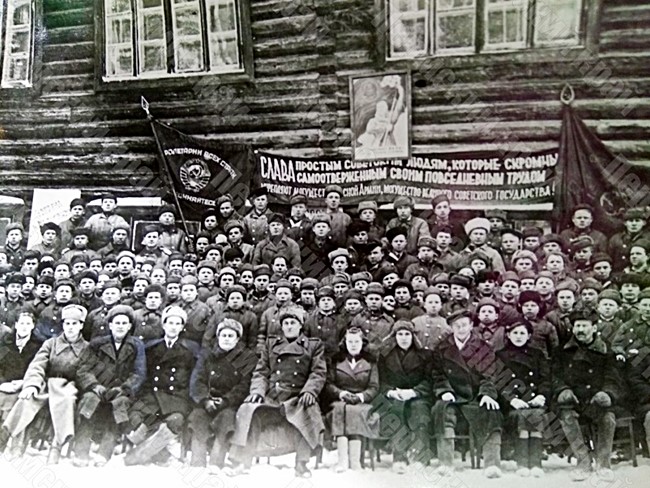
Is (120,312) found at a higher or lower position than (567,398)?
higher

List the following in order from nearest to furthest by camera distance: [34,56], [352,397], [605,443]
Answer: [605,443] < [352,397] < [34,56]

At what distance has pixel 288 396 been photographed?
7.25ft

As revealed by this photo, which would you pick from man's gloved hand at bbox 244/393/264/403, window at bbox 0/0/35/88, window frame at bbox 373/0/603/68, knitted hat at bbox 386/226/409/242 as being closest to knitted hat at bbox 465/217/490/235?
knitted hat at bbox 386/226/409/242

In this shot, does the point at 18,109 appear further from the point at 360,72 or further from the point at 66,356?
the point at 360,72

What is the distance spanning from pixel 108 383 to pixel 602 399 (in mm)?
1638

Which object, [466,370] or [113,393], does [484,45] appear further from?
[113,393]

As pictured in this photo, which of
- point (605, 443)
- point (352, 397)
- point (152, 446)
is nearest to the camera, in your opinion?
point (605, 443)

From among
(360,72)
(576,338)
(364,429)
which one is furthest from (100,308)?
(576,338)

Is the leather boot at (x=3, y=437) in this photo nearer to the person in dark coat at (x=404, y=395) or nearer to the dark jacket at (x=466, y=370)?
the person in dark coat at (x=404, y=395)

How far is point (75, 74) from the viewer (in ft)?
8.08

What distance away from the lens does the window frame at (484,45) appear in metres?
2.12

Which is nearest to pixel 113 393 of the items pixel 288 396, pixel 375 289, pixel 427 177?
pixel 288 396

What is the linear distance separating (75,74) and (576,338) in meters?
1.98

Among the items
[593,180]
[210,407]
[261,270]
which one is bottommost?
[210,407]
